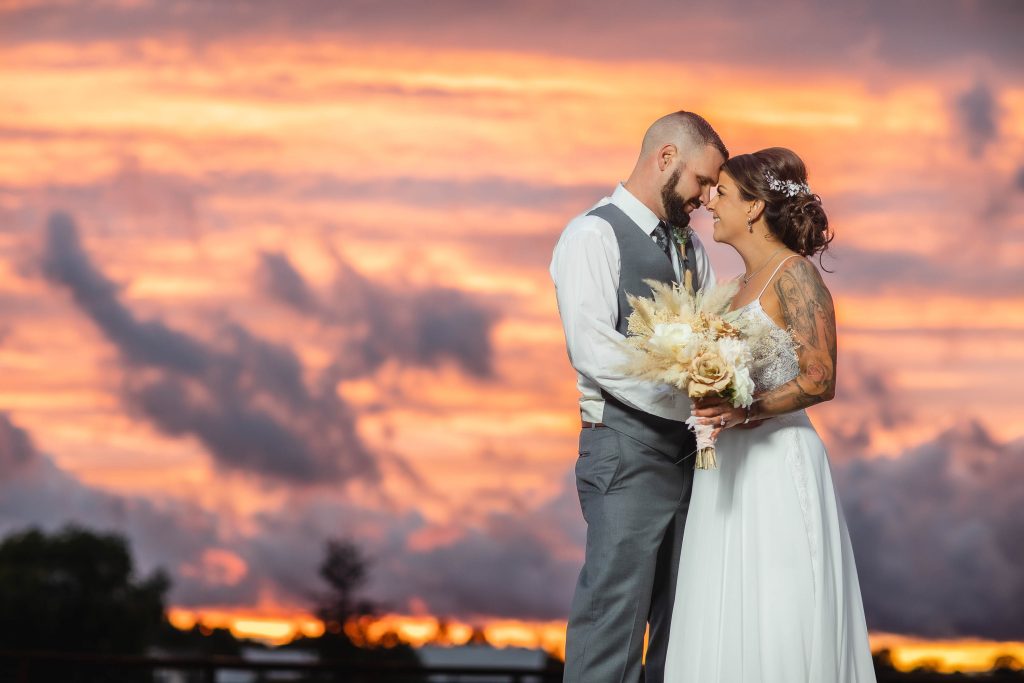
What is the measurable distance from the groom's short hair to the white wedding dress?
25.9 inches

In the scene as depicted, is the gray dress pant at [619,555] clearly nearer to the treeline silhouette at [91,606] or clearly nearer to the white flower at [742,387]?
the white flower at [742,387]

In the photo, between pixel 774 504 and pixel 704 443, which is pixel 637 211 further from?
pixel 774 504

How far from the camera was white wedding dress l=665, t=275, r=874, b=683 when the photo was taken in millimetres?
3910

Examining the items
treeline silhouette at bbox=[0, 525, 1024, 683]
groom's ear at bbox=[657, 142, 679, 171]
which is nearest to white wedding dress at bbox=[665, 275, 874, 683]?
groom's ear at bbox=[657, 142, 679, 171]

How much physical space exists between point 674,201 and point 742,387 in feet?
2.93

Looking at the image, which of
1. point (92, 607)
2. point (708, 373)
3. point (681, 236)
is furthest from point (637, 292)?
point (92, 607)

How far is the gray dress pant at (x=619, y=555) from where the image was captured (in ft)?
13.5

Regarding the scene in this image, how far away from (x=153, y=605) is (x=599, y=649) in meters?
46.6

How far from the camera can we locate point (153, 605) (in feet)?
157

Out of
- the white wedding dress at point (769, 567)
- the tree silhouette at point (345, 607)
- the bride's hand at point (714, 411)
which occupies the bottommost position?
the tree silhouette at point (345, 607)

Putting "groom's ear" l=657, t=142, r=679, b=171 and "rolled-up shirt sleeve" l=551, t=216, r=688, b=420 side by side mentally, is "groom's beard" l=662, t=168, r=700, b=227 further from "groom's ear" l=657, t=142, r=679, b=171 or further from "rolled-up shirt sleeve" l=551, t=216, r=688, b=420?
"rolled-up shirt sleeve" l=551, t=216, r=688, b=420

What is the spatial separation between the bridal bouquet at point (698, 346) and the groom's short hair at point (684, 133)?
2.23 feet

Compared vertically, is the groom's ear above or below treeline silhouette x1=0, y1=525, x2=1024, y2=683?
above

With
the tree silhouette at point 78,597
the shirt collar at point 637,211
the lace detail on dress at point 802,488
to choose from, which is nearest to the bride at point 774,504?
the lace detail on dress at point 802,488
